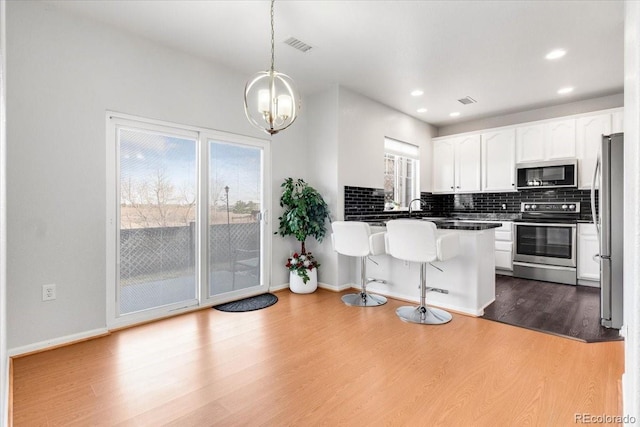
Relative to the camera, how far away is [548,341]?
2688 millimetres

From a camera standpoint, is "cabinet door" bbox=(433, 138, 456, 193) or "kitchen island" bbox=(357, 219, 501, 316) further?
"cabinet door" bbox=(433, 138, 456, 193)

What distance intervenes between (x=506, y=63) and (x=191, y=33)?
3350mm

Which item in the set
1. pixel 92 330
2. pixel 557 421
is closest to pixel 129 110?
pixel 92 330

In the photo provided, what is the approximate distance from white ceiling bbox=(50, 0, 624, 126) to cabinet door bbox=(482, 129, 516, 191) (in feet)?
3.29

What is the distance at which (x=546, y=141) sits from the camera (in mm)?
4977

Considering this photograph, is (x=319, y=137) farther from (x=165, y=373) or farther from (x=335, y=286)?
(x=165, y=373)

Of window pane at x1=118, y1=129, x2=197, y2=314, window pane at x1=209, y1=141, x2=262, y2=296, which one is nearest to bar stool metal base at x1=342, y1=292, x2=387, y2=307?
window pane at x1=209, y1=141, x2=262, y2=296

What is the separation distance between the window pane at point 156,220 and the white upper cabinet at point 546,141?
4932 millimetres

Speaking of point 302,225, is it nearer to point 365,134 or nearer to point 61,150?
point 365,134

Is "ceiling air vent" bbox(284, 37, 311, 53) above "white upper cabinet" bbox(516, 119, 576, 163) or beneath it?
above

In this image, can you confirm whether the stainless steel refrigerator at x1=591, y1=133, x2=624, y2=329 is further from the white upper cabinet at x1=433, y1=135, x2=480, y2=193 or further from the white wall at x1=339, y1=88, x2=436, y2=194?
the white upper cabinet at x1=433, y1=135, x2=480, y2=193

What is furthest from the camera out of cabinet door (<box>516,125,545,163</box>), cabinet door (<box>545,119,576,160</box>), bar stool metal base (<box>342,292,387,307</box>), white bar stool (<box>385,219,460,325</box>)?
cabinet door (<box>516,125,545,163</box>)

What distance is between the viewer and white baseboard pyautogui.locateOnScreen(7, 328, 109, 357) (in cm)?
246

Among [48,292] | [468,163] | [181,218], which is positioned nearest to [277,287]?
[181,218]
